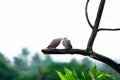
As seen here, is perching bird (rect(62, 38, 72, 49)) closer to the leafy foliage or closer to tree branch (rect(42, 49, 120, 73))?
tree branch (rect(42, 49, 120, 73))

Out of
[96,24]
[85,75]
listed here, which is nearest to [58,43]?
[96,24]

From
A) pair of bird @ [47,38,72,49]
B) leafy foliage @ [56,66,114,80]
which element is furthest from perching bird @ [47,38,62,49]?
leafy foliage @ [56,66,114,80]

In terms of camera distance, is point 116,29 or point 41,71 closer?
point 116,29

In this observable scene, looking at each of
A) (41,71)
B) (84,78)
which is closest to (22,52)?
(41,71)

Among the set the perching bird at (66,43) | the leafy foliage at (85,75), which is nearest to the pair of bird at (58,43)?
the perching bird at (66,43)

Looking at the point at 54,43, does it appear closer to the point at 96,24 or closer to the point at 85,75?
the point at 96,24

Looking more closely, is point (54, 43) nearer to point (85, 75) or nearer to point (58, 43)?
point (58, 43)

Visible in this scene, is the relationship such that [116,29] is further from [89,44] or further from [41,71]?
[41,71]

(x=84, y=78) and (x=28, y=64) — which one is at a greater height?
(x=84, y=78)

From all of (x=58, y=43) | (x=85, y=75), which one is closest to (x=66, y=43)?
(x=58, y=43)

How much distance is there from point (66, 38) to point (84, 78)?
0.93 feet

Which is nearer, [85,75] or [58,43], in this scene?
[58,43]

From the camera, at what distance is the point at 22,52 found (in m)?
43.4

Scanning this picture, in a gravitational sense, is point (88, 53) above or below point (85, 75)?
above
